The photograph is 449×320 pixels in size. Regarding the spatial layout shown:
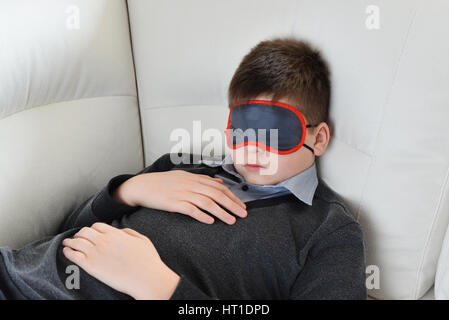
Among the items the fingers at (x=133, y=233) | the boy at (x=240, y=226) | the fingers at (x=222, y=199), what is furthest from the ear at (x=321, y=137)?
the fingers at (x=133, y=233)

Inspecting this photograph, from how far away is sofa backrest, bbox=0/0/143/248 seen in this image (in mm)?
1014

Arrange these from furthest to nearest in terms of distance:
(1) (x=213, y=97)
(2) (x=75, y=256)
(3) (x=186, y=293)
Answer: (1) (x=213, y=97)
(2) (x=75, y=256)
(3) (x=186, y=293)

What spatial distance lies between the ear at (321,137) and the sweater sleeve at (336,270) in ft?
0.65

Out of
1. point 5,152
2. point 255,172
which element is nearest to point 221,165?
point 255,172

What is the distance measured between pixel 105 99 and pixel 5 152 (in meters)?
0.34

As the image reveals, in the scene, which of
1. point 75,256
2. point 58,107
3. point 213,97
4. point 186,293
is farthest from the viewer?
point 213,97

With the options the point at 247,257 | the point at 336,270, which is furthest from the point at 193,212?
the point at 336,270

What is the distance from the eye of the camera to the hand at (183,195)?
3.23ft

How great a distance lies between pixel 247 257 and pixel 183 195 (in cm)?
19

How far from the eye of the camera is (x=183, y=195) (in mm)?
1017

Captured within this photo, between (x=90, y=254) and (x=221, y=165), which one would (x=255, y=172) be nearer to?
(x=221, y=165)

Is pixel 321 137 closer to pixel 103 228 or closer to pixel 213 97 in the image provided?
pixel 213 97

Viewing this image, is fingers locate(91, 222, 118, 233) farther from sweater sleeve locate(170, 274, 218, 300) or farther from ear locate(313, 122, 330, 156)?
ear locate(313, 122, 330, 156)

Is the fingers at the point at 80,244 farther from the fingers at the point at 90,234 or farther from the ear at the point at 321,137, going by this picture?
the ear at the point at 321,137
